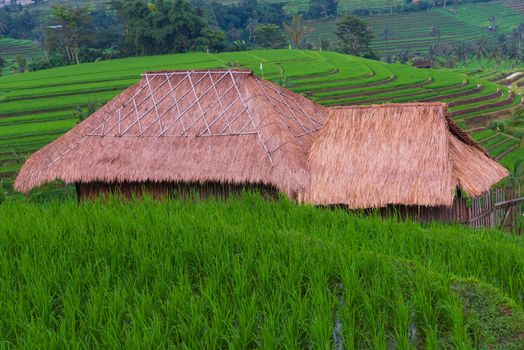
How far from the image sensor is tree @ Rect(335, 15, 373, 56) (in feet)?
138

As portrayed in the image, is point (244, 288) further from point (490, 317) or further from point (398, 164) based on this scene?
point (398, 164)

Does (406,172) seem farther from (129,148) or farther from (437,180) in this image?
(129,148)

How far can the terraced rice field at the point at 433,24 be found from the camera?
56.4m

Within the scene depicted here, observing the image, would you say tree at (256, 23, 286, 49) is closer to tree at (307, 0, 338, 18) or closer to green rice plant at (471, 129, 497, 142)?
tree at (307, 0, 338, 18)

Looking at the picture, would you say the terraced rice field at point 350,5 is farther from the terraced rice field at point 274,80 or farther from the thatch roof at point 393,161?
the thatch roof at point 393,161

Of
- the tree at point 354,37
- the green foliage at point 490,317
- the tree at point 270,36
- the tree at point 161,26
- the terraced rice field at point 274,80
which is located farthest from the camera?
the tree at point 270,36

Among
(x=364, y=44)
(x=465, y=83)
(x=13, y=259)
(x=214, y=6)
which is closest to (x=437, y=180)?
(x=13, y=259)

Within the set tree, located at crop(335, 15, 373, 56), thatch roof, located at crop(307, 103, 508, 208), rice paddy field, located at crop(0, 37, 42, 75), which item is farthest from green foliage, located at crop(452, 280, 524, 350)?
rice paddy field, located at crop(0, 37, 42, 75)

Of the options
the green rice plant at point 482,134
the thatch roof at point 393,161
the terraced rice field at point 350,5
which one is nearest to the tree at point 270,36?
the terraced rice field at point 350,5

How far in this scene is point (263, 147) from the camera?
8008 millimetres

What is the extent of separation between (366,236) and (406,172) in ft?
9.13

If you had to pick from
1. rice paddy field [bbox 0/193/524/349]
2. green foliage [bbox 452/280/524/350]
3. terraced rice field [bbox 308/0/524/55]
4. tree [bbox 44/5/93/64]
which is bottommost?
terraced rice field [bbox 308/0/524/55]

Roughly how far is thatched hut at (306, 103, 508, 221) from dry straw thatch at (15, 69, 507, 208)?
1cm

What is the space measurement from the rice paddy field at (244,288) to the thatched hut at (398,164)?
2446mm
